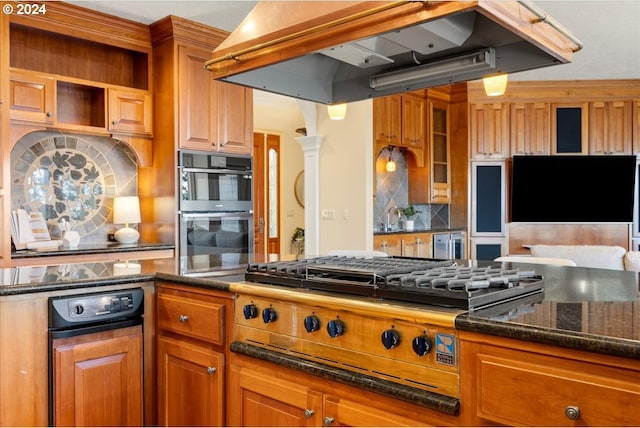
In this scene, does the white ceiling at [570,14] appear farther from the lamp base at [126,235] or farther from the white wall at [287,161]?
the white wall at [287,161]

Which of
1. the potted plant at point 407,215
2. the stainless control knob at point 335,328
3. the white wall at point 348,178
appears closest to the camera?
the stainless control knob at point 335,328

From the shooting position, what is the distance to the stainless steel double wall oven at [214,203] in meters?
4.16

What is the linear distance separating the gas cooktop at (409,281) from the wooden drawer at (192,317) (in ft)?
0.61

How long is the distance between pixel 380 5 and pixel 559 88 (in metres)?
5.74

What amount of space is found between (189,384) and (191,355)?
0.11 metres

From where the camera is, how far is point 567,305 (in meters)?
1.33

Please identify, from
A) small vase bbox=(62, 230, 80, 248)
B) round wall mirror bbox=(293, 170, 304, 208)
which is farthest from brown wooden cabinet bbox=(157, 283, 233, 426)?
round wall mirror bbox=(293, 170, 304, 208)

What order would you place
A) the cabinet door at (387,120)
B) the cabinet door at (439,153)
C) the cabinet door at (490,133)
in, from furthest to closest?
the cabinet door at (490,133)
the cabinet door at (439,153)
the cabinet door at (387,120)

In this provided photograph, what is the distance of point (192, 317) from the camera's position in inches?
74.9

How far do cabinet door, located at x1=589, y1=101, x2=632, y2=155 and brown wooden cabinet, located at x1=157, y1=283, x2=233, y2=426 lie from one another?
5.96 m

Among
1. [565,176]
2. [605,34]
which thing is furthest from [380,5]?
[565,176]

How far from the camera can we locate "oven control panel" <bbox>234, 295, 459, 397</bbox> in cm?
123

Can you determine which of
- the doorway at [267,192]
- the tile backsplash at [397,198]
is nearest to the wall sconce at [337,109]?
the tile backsplash at [397,198]

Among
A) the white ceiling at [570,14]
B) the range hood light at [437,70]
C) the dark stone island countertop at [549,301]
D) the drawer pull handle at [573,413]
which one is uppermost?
the white ceiling at [570,14]
